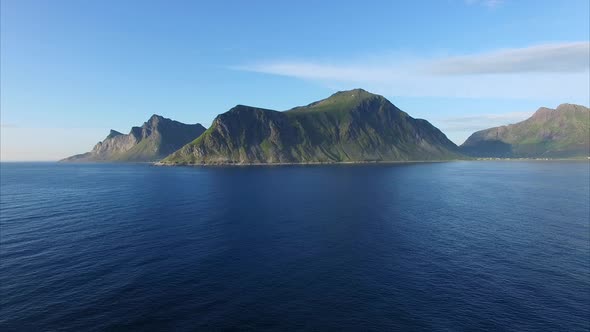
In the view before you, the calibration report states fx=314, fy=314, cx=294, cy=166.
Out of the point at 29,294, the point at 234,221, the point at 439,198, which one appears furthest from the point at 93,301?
the point at 439,198

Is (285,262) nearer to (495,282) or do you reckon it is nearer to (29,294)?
(495,282)

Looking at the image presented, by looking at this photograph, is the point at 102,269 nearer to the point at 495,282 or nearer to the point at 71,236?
the point at 71,236

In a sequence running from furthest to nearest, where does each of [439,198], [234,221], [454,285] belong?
[439,198], [234,221], [454,285]

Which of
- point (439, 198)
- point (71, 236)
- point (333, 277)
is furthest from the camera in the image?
point (439, 198)

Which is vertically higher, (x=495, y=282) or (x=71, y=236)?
(x=71, y=236)

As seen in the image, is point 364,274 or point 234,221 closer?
point 364,274

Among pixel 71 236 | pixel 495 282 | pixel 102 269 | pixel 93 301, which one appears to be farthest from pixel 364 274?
pixel 71 236

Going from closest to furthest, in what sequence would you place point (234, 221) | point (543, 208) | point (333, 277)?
point (333, 277), point (234, 221), point (543, 208)
